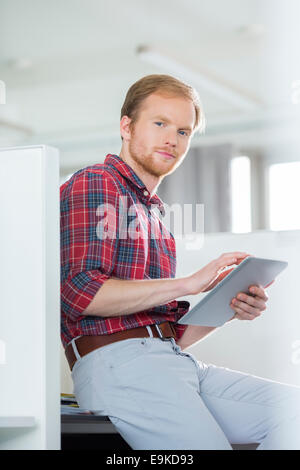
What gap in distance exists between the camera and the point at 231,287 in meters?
0.97

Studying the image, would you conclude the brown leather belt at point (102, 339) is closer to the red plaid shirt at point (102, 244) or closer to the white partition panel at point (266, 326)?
the red plaid shirt at point (102, 244)

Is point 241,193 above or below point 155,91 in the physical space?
above

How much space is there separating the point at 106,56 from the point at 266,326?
195 centimetres

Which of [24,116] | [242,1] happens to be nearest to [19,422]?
[242,1]

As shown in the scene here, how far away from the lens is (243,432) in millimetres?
1046

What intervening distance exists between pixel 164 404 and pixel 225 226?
10.2 ft

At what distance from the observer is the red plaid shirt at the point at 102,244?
3.10 feet

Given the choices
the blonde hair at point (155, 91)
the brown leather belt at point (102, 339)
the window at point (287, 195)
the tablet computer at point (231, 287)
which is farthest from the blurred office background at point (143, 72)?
the brown leather belt at point (102, 339)

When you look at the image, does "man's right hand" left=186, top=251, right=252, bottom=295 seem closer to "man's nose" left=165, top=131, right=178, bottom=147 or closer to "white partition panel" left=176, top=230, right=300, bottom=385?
"man's nose" left=165, top=131, right=178, bottom=147

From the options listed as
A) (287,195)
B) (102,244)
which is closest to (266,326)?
(287,195)

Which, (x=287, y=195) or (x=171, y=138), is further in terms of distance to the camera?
(x=287, y=195)

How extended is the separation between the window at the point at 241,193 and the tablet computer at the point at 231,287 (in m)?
2.96

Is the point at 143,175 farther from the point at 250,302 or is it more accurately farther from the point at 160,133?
the point at 250,302

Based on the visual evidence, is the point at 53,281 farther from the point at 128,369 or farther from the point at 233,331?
the point at 233,331
